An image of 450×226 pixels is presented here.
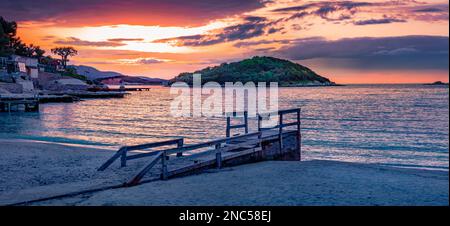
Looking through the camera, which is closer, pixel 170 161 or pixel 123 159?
pixel 123 159

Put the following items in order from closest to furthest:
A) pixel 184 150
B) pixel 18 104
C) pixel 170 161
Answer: pixel 184 150 → pixel 170 161 → pixel 18 104

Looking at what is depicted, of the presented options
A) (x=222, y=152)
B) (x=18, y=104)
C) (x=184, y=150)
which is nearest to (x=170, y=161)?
(x=184, y=150)

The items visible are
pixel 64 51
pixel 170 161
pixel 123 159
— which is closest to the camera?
pixel 123 159

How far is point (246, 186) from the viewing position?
11117 mm

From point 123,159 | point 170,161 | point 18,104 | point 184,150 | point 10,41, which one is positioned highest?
point 10,41

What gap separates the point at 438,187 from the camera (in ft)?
37.5

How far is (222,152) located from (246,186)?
545 cm

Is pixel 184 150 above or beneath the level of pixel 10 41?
beneath

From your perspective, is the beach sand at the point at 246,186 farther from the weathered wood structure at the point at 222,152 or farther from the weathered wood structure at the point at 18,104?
the weathered wood structure at the point at 18,104

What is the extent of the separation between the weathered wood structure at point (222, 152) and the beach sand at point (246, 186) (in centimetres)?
42

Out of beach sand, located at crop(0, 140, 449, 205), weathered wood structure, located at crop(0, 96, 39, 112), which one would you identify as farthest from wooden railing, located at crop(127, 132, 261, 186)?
weathered wood structure, located at crop(0, 96, 39, 112)

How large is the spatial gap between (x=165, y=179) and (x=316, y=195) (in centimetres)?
467

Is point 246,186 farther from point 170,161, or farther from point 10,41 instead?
point 10,41

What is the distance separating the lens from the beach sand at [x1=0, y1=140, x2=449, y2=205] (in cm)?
955
